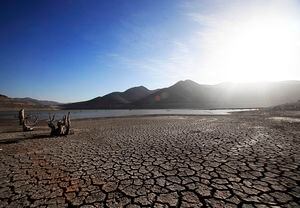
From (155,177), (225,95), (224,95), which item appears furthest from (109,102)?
(155,177)

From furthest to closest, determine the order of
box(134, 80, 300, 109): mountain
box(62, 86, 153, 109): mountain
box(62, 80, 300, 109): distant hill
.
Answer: box(62, 86, 153, 109): mountain < box(134, 80, 300, 109): mountain < box(62, 80, 300, 109): distant hill

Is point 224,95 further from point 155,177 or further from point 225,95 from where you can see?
point 155,177

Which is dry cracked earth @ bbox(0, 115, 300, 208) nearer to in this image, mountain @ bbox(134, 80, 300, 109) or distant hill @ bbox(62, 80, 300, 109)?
distant hill @ bbox(62, 80, 300, 109)

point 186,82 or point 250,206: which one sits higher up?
point 186,82

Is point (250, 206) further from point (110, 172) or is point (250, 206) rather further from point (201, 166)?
point (110, 172)

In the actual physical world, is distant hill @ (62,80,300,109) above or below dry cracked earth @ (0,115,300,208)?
above

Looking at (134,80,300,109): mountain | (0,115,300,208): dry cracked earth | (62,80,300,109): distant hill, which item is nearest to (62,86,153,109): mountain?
(62,80,300,109): distant hill

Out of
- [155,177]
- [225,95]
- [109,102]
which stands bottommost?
[155,177]

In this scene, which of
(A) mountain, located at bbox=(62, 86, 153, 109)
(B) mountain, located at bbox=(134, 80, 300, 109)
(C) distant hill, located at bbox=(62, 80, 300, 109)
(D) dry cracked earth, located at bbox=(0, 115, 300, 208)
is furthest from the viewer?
(A) mountain, located at bbox=(62, 86, 153, 109)

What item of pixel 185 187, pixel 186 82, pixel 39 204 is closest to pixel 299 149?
pixel 185 187

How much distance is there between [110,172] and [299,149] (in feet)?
24.7

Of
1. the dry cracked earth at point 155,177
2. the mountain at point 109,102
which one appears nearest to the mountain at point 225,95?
the mountain at point 109,102

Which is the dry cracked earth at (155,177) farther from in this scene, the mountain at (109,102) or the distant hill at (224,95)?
the mountain at (109,102)

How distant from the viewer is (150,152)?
791 cm
